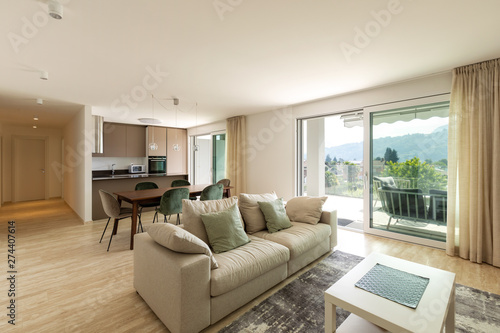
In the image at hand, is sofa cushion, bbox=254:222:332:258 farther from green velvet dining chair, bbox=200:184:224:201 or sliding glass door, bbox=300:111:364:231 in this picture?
sliding glass door, bbox=300:111:364:231

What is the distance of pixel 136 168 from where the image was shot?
7383 mm

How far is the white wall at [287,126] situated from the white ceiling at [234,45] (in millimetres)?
240

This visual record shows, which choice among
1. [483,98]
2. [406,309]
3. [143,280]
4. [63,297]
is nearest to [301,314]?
[406,309]

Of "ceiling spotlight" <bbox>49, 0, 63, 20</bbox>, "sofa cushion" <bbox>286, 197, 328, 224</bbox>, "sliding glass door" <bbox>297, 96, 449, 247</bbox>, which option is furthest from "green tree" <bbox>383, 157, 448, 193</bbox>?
"ceiling spotlight" <bbox>49, 0, 63, 20</bbox>

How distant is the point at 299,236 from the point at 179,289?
4.84 feet

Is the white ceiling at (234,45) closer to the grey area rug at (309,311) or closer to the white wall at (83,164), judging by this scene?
the white wall at (83,164)

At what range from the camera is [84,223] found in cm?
465

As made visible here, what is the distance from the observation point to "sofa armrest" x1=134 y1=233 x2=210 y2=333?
61.4 inches

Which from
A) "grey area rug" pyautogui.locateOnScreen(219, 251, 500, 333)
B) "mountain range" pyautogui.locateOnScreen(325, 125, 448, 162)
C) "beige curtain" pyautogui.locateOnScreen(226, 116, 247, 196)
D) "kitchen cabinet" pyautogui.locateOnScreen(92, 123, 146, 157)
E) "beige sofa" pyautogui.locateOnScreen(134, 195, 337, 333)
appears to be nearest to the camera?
"beige sofa" pyautogui.locateOnScreen(134, 195, 337, 333)

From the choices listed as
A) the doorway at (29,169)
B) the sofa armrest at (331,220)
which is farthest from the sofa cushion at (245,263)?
the doorway at (29,169)

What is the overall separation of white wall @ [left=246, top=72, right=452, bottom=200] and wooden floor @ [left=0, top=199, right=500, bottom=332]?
6.06 feet

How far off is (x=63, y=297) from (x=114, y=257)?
0.90 m

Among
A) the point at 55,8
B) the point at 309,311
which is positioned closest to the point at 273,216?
the point at 309,311

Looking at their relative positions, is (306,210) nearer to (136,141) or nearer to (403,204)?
(403,204)
